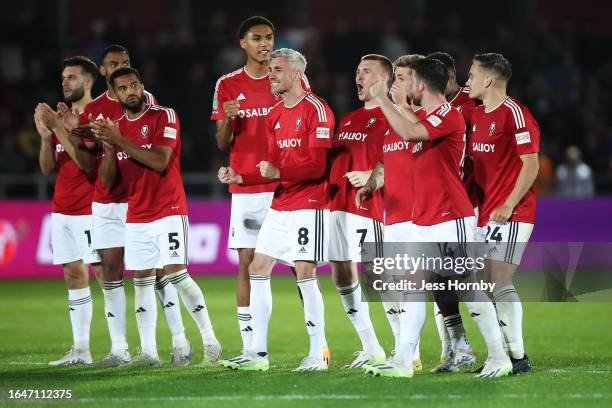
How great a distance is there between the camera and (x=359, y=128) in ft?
32.5

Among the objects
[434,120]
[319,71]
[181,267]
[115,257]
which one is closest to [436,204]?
[434,120]

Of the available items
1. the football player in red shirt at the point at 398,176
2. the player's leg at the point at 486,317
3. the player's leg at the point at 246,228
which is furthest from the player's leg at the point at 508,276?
the player's leg at the point at 246,228

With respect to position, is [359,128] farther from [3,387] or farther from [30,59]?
[30,59]

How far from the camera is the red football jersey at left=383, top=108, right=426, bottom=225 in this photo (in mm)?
9383

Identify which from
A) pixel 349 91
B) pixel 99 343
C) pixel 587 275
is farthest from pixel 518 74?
pixel 99 343

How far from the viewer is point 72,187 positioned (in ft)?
35.5

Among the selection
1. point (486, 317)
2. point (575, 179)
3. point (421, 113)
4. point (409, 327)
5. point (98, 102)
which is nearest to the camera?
point (409, 327)

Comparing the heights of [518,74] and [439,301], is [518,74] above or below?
above

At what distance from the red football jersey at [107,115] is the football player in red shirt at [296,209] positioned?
128cm

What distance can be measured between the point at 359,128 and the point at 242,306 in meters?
2.00

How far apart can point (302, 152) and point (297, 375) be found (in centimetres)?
192

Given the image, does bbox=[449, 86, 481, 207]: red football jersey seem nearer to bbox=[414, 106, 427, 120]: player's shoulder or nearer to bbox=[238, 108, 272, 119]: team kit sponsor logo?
bbox=[414, 106, 427, 120]: player's shoulder

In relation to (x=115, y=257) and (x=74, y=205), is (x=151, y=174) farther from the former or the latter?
(x=74, y=205)

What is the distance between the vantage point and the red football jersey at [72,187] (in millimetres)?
10797
